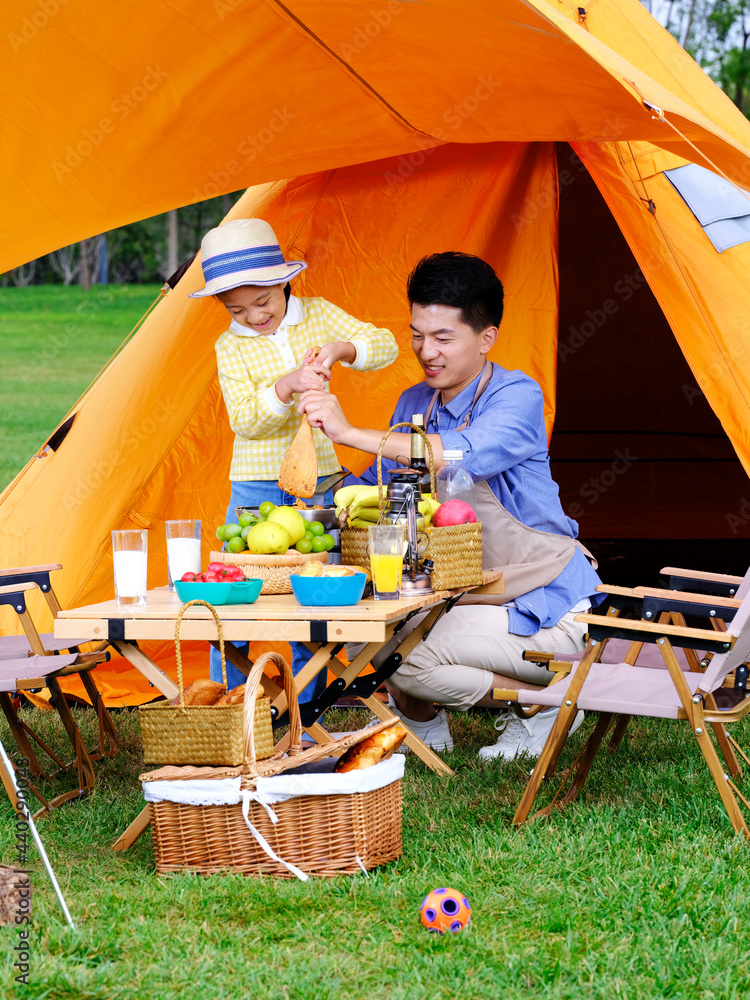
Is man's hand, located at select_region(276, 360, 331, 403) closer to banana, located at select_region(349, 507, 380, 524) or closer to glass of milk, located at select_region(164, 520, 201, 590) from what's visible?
banana, located at select_region(349, 507, 380, 524)

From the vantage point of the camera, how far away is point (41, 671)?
131 inches

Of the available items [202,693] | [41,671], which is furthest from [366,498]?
[41,671]

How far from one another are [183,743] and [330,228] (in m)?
2.79

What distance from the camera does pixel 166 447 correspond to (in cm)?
462

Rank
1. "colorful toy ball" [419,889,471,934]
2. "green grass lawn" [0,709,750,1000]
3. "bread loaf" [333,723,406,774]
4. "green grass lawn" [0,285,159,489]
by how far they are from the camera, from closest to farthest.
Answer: "green grass lawn" [0,709,750,1000]
"colorful toy ball" [419,889,471,934]
"bread loaf" [333,723,406,774]
"green grass lawn" [0,285,159,489]

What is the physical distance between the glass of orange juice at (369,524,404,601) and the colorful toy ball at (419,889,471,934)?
79 cm

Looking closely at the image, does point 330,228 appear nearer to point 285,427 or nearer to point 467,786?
point 285,427

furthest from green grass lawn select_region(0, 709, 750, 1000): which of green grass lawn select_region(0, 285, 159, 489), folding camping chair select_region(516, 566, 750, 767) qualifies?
green grass lawn select_region(0, 285, 159, 489)

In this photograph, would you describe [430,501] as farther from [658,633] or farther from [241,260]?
[241,260]

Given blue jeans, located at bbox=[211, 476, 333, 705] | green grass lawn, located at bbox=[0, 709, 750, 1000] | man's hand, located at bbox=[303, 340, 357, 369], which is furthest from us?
blue jeans, located at bbox=[211, 476, 333, 705]

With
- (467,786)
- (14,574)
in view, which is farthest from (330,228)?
(467,786)

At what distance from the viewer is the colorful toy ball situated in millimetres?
2416

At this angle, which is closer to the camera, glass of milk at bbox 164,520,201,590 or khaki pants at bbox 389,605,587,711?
glass of milk at bbox 164,520,201,590

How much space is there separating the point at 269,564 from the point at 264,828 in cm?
67
